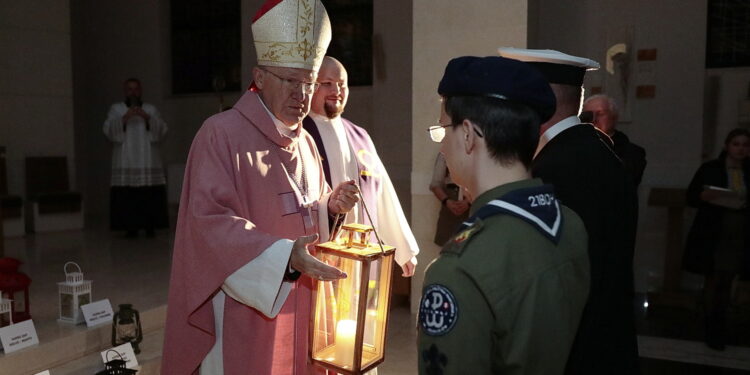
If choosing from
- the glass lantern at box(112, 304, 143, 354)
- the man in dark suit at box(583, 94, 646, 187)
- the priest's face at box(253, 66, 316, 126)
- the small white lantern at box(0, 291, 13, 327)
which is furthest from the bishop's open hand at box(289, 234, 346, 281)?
the man in dark suit at box(583, 94, 646, 187)

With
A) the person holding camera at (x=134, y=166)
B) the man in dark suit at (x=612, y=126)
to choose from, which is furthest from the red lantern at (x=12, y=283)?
the person holding camera at (x=134, y=166)

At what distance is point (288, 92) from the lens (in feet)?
8.23

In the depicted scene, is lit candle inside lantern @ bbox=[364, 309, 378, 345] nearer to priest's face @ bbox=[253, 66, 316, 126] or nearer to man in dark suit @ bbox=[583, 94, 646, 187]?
priest's face @ bbox=[253, 66, 316, 126]

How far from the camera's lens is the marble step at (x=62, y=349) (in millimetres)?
3418

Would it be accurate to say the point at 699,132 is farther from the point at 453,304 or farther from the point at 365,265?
the point at 453,304

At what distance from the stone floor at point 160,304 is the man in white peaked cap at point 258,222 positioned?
1656 millimetres

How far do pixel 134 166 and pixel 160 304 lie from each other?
4232 millimetres

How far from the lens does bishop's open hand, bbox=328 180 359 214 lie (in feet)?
8.21

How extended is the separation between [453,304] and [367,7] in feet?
28.9

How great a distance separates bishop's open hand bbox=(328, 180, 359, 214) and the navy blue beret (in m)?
1.23

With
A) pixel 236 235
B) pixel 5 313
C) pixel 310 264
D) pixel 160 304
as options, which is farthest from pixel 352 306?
pixel 160 304

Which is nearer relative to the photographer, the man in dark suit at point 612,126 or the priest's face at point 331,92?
the priest's face at point 331,92

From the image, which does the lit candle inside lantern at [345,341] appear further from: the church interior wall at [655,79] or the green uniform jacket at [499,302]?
the church interior wall at [655,79]

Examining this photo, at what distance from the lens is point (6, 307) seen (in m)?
3.66
